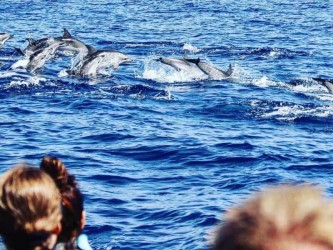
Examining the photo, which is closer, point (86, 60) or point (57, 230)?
point (57, 230)

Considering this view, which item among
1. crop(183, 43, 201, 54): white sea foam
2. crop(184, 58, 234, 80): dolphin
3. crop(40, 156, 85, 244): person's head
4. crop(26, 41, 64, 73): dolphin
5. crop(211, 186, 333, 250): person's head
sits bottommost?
crop(183, 43, 201, 54): white sea foam

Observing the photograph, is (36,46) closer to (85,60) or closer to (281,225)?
(85,60)

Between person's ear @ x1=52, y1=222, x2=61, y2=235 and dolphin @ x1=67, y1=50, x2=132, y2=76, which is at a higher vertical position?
person's ear @ x1=52, y1=222, x2=61, y2=235

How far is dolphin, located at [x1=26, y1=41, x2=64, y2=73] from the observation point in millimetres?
25192

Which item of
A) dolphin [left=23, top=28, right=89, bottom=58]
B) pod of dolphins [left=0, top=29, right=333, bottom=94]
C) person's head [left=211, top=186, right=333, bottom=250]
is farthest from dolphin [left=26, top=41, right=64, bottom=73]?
person's head [left=211, top=186, right=333, bottom=250]

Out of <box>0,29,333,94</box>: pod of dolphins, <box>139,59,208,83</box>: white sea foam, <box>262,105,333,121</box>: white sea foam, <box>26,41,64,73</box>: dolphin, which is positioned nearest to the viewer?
<box>262,105,333,121</box>: white sea foam

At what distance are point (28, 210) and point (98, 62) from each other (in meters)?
21.2

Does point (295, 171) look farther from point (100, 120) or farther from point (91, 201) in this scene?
point (100, 120)

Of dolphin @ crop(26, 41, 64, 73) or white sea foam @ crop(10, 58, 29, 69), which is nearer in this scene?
dolphin @ crop(26, 41, 64, 73)

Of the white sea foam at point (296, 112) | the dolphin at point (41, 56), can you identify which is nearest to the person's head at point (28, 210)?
the white sea foam at point (296, 112)

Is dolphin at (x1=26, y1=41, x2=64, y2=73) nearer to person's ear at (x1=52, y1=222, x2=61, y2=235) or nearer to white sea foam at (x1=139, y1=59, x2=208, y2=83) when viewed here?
white sea foam at (x1=139, y1=59, x2=208, y2=83)

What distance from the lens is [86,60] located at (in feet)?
82.1

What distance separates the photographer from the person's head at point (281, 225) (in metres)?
2.65

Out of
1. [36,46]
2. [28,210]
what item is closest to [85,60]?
[36,46]
